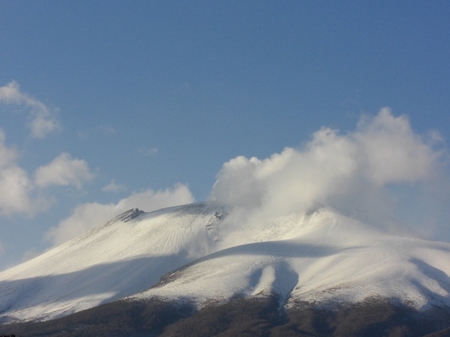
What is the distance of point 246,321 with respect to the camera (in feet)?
390

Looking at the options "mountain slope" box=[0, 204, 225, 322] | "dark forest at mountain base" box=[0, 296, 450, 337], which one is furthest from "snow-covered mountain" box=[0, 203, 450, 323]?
"dark forest at mountain base" box=[0, 296, 450, 337]

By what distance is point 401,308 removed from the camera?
12206 cm

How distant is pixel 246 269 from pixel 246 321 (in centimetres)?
2987

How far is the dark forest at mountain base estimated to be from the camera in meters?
115

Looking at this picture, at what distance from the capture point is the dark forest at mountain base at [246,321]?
115 m

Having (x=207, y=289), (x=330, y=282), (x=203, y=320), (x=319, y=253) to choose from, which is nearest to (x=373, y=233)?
(x=319, y=253)

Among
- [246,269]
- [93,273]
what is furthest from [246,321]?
[93,273]

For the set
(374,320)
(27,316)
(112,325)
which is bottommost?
(374,320)

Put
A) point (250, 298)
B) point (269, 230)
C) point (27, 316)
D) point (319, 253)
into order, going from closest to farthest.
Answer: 1. point (250, 298)
2. point (27, 316)
3. point (319, 253)
4. point (269, 230)

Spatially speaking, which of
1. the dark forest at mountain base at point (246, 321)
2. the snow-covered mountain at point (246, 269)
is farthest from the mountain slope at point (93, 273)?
the dark forest at mountain base at point (246, 321)

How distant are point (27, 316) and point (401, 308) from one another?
71544 mm

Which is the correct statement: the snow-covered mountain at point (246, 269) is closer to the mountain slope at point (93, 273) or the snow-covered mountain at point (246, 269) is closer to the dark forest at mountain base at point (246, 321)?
the mountain slope at point (93, 273)

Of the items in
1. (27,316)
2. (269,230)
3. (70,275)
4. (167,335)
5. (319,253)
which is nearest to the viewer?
(167,335)

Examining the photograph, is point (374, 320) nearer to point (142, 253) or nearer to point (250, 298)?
A: point (250, 298)
